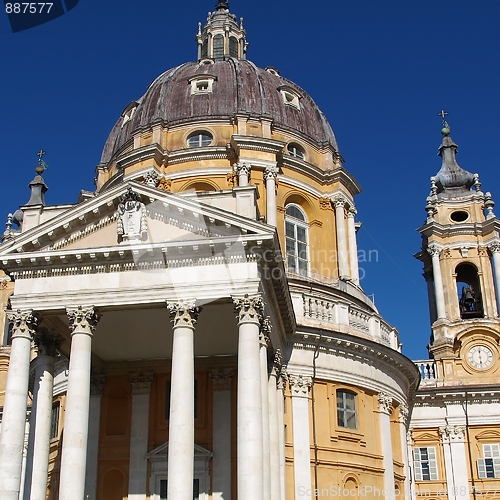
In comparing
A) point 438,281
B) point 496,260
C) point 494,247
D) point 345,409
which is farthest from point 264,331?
point 494,247

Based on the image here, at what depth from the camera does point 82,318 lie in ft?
61.7

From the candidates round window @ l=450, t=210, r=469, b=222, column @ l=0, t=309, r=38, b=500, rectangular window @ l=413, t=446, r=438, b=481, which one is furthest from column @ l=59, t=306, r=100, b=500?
round window @ l=450, t=210, r=469, b=222

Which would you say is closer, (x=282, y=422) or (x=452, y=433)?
(x=282, y=422)

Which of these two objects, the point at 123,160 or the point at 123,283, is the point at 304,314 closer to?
the point at 123,283

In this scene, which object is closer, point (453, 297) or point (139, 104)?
point (139, 104)

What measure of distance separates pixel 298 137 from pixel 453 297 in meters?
13.0

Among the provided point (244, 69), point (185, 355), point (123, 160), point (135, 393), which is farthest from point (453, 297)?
point (185, 355)

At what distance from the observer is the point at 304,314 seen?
25.0 metres

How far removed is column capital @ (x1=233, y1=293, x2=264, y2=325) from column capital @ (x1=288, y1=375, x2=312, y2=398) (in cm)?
632

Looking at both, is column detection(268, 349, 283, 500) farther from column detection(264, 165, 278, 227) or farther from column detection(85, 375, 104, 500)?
column detection(264, 165, 278, 227)

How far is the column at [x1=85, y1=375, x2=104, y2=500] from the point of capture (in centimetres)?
2270

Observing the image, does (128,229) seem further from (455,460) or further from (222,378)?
(455,460)

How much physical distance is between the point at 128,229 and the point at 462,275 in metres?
27.3

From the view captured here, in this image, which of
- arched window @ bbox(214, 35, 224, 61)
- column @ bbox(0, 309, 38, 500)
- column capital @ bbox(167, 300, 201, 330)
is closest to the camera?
column @ bbox(0, 309, 38, 500)
